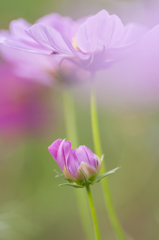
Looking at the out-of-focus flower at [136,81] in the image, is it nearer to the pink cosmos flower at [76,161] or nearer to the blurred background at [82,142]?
the blurred background at [82,142]

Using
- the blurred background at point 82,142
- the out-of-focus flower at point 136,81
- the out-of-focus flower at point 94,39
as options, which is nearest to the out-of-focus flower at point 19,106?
the blurred background at point 82,142

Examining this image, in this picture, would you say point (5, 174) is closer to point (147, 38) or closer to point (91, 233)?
point (91, 233)

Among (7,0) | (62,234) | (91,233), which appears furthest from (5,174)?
(7,0)

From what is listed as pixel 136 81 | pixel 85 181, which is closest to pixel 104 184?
pixel 85 181

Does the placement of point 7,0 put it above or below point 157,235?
above

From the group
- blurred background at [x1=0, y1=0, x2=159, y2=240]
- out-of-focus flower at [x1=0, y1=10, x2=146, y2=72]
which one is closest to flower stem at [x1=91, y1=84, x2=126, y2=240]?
out-of-focus flower at [x1=0, y1=10, x2=146, y2=72]

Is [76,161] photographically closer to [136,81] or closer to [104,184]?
[104,184]
